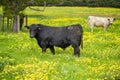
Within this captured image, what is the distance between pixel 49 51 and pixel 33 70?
742 centimetres

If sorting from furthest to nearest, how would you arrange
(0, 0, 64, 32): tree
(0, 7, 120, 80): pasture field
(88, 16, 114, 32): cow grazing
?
(88, 16, 114, 32): cow grazing
(0, 0, 64, 32): tree
(0, 7, 120, 80): pasture field

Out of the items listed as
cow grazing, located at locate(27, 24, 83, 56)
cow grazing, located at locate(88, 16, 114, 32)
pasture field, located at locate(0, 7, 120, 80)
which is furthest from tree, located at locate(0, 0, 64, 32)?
cow grazing, located at locate(27, 24, 83, 56)

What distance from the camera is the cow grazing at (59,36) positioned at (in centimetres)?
2098

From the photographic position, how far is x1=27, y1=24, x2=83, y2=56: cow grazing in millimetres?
20984

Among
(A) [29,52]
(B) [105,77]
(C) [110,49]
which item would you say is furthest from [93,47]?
(B) [105,77]

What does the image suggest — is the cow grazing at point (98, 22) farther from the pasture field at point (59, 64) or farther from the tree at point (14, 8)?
the pasture field at point (59, 64)

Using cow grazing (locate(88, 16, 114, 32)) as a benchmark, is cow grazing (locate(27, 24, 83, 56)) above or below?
above

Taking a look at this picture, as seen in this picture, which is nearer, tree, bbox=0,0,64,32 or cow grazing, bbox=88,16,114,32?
tree, bbox=0,0,64,32

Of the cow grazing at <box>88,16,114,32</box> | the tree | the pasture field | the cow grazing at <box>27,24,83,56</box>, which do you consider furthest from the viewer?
the cow grazing at <box>88,16,114,32</box>

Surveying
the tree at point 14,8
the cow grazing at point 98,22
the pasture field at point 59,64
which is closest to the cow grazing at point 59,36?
the pasture field at point 59,64

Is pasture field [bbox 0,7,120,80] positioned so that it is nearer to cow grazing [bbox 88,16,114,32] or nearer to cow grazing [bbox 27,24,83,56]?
cow grazing [bbox 27,24,83,56]

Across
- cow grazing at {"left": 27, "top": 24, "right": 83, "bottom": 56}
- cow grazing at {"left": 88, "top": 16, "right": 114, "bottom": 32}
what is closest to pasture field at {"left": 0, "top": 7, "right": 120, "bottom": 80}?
cow grazing at {"left": 27, "top": 24, "right": 83, "bottom": 56}

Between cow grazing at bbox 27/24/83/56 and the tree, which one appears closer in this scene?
cow grazing at bbox 27/24/83/56

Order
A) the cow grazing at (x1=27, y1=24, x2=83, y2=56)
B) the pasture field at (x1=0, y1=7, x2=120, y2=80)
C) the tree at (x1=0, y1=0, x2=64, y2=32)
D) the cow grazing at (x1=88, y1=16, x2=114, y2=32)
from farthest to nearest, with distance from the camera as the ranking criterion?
1. the cow grazing at (x1=88, y1=16, x2=114, y2=32)
2. the tree at (x1=0, y1=0, x2=64, y2=32)
3. the cow grazing at (x1=27, y1=24, x2=83, y2=56)
4. the pasture field at (x1=0, y1=7, x2=120, y2=80)
